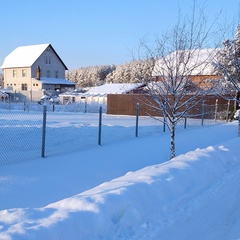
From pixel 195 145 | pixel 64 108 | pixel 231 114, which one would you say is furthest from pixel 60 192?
pixel 64 108

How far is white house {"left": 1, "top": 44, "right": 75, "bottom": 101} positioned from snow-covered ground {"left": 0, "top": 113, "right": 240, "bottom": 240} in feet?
151

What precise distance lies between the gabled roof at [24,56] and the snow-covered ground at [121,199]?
4992 cm

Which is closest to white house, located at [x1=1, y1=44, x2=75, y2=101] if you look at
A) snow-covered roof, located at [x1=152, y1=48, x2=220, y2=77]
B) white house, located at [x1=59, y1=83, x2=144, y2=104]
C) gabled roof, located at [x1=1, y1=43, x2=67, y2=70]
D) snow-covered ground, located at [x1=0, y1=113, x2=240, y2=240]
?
gabled roof, located at [x1=1, y1=43, x2=67, y2=70]

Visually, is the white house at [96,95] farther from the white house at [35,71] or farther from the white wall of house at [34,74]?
the white wall of house at [34,74]

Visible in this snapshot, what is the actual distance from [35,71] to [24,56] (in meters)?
4.96

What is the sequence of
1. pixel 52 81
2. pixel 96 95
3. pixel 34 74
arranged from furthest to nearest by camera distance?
pixel 52 81 → pixel 34 74 → pixel 96 95

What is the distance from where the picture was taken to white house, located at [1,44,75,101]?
5466 centimetres

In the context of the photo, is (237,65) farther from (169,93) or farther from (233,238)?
(233,238)

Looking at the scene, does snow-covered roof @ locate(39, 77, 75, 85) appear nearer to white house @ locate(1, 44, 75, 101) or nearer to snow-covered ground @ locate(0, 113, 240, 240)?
white house @ locate(1, 44, 75, 101)

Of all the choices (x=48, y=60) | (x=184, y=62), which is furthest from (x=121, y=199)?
(x=48, y=60)

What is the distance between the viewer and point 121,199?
170 inches

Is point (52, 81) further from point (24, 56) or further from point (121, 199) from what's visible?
point (121, 199)

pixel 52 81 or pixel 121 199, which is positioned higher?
pixel 52 81

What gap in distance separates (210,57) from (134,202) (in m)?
6.45
